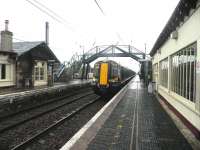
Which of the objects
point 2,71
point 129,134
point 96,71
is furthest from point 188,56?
point 2,71

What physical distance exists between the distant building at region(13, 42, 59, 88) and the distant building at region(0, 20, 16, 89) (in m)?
0.70

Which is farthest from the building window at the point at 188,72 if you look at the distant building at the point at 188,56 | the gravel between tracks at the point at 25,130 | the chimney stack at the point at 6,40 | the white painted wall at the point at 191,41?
the chimney stack at the point at 6,40

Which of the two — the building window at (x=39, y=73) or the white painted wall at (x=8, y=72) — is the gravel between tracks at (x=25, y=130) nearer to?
the white painted wall at (x=8, y=72)

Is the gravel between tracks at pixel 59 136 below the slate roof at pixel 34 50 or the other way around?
below

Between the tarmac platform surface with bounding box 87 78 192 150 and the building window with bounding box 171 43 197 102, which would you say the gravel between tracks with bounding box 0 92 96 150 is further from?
the building window with bounding box 171 43 197 102

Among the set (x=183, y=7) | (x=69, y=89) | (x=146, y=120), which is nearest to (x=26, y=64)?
(x=69, y=89)

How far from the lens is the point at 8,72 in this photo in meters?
20.4

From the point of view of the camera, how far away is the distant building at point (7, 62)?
64.4 ft

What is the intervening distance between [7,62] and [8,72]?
0.82 m

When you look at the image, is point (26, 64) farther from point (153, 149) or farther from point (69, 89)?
point (153, 149)

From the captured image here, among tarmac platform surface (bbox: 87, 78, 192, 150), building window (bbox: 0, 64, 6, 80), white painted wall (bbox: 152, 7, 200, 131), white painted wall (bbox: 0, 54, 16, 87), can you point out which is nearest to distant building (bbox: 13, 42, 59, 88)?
white painted wall (bbox: 0, 54, 16, 87)

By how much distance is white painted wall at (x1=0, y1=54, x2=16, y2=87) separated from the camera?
19.5 metres

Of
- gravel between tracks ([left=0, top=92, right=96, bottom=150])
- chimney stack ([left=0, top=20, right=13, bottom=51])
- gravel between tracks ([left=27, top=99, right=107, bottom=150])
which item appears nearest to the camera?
gravel between tracks ([left=27, top=99, right=107, bottom=150])

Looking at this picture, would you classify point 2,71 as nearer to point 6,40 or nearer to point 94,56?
point 6,40
